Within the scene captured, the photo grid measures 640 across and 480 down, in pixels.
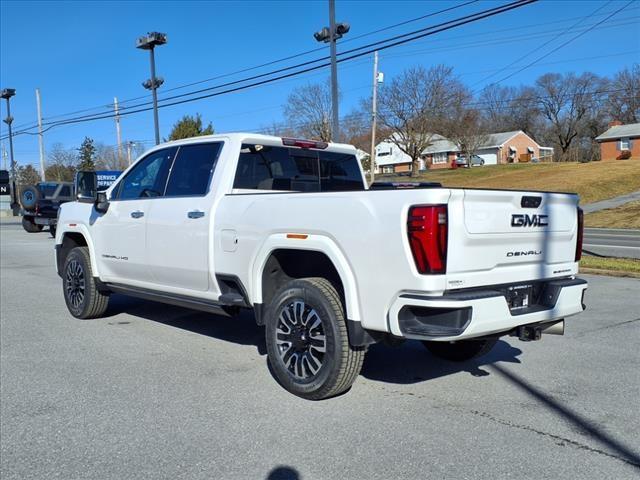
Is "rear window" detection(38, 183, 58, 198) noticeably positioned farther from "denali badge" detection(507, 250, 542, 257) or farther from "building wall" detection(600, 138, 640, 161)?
"building wall" detection(600, 138, 640, 161)

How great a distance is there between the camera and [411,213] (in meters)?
3.79

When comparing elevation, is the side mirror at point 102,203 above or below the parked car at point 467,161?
below

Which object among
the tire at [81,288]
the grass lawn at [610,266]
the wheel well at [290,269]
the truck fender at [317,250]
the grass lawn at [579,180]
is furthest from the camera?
the grass lawn at [579,180]

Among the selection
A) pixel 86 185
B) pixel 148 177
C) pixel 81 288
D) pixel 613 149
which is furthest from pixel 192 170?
pixel 613 149

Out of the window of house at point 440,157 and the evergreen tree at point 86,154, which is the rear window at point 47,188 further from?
the window of house at point 440,157

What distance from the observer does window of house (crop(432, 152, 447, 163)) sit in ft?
275

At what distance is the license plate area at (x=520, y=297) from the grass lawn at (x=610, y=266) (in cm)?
707

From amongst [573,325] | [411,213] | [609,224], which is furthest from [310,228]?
[609,224]

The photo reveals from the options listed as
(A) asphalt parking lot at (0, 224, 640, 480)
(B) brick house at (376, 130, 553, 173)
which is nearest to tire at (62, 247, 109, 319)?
(A) asphalt parking lot at (0, 224, 640, 480)

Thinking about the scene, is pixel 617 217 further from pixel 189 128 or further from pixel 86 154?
pixel 86 154

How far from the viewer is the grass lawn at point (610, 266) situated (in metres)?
10.7

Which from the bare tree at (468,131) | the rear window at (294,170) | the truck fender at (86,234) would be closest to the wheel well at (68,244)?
the truck fender at (86,234)

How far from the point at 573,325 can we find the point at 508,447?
376 centimetres

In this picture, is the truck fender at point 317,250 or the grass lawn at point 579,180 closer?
the truck fender at point 317,250
